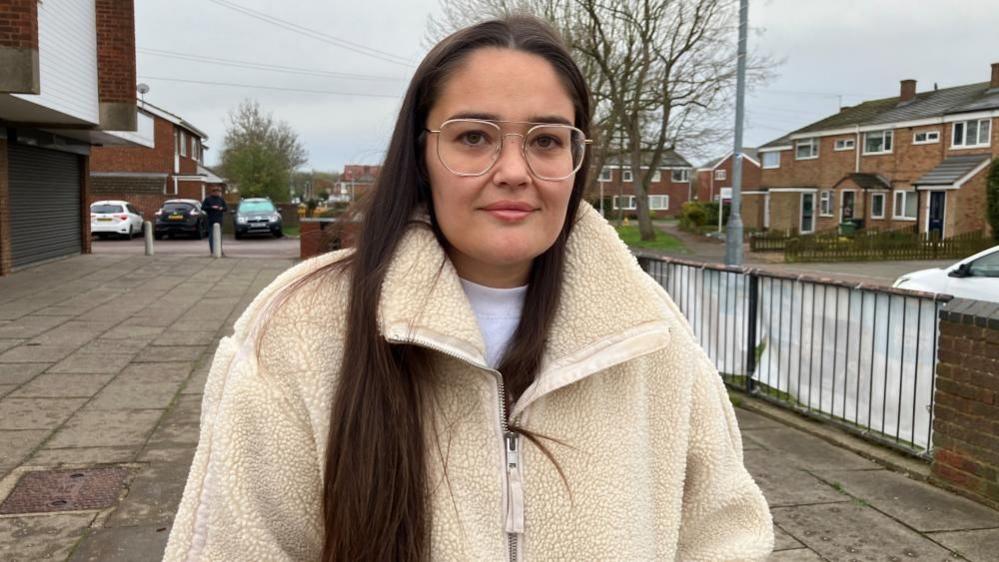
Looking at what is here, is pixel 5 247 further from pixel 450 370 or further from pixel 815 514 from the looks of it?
pixel 450 370

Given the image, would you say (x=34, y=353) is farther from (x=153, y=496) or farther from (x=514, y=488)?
(x=514, y=488)

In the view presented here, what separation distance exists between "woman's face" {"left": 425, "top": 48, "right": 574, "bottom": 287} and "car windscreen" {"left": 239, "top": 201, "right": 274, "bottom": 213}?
3164 cm

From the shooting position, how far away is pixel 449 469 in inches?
53.6

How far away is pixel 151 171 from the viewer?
42531mm

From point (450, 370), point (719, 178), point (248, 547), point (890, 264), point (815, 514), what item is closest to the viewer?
point (248, 547)

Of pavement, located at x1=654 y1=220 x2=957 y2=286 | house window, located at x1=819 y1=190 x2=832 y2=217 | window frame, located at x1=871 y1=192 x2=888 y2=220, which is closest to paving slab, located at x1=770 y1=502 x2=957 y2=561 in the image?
pavement, located at x1=654 y1=220 x2=957 y2=286

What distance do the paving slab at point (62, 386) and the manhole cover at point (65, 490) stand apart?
6.53 ft

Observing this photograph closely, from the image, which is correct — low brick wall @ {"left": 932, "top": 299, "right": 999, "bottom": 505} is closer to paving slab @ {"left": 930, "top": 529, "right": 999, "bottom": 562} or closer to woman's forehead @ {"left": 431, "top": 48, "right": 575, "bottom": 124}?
paving slab @ {"left": 930, "top": 529, "right": 999, "bottom": 562}

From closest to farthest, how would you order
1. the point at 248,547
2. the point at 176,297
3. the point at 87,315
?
the point at 248,547, the point at 87,315, the point at 176,297

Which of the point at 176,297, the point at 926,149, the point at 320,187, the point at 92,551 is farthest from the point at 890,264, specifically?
the point at 320,187

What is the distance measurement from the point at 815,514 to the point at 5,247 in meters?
15.0

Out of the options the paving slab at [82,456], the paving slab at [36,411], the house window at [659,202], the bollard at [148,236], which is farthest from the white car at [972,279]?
the house window at [659,202]

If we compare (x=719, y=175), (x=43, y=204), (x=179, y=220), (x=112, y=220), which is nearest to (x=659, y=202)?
(x=719, y=175)

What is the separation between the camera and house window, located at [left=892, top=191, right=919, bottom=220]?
1463 inches
